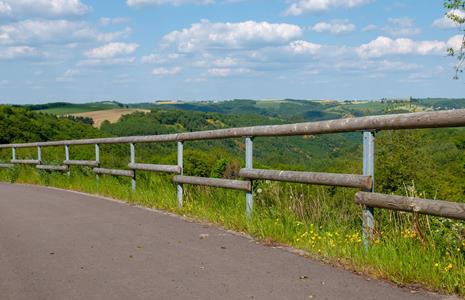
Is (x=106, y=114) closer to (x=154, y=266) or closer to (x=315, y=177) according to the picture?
(x=315, y=177)

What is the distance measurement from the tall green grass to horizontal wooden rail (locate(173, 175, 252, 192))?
27 centimetres

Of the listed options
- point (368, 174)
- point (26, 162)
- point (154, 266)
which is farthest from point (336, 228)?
point (26, 162)

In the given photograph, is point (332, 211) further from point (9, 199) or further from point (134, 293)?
point (9, 199)

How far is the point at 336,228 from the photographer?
22.3 ft

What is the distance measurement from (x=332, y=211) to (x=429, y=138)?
1893 centimetres

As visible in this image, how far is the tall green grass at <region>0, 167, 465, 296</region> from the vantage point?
Answer: 199 inches

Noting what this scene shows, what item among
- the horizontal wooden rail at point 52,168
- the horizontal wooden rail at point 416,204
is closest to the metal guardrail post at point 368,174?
the horizontal wooden rail at point 416,204

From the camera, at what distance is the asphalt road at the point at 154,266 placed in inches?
193

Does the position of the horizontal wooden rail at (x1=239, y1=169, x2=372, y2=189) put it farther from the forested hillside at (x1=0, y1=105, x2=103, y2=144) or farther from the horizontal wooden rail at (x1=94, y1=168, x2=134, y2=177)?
the forested hillside at (x1=0, y1=105, x2=103, y2=144)

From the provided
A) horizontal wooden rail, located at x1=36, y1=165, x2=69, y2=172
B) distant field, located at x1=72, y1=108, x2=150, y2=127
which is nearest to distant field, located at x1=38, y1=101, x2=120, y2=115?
distant field, located at x1=72, y1=108, x2=150, y2=127

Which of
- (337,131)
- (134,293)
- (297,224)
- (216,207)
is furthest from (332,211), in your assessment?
(134,293)

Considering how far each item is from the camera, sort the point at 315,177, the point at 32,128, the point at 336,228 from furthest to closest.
→ the point at 32,128 → the point at 336,228 → the point at 315,177

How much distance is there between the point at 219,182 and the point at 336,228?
2292 mm

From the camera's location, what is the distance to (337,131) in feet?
21.2
